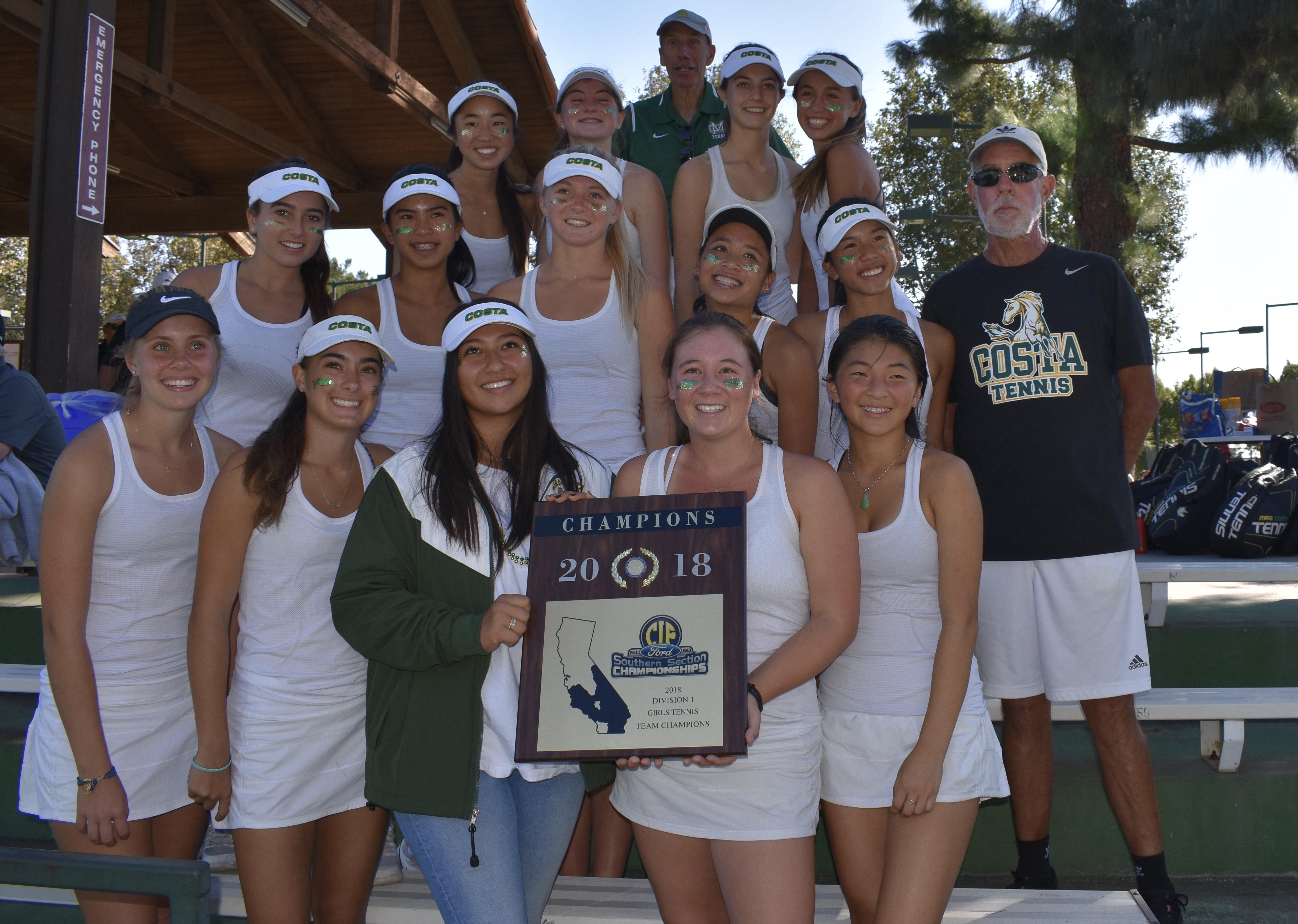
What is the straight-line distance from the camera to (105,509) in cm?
277

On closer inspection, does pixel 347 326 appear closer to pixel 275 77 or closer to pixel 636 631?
pixel 636 631

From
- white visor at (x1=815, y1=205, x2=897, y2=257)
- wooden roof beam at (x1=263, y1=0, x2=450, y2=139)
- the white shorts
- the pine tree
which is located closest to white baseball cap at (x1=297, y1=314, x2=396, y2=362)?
white visor at (x1=815, y1=205, x2=897, y2=257)

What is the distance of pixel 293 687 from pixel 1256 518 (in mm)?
7028

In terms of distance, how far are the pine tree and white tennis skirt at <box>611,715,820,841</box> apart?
1406cm

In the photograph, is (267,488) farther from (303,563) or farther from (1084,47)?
(1084,47)

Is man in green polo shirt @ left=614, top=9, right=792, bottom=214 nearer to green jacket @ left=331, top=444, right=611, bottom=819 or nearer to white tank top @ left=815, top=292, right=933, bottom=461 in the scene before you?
white tank top @ left=815, top=292, right=933, bottom=461

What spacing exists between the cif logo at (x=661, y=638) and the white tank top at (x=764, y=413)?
1.16 m

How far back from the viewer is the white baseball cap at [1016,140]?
374 cm

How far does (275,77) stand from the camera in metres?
12.5

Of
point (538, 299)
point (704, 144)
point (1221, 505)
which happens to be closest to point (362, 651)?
point (538, 299)

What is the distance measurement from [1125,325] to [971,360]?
55 cm

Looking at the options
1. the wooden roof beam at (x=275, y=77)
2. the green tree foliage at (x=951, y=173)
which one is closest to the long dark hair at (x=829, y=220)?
the wooden roof beam at (x=275, y=77)

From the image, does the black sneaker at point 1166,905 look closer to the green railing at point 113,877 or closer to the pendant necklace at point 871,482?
the pendant necklace at point 871,482

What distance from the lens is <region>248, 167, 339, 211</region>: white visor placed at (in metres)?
3.59
